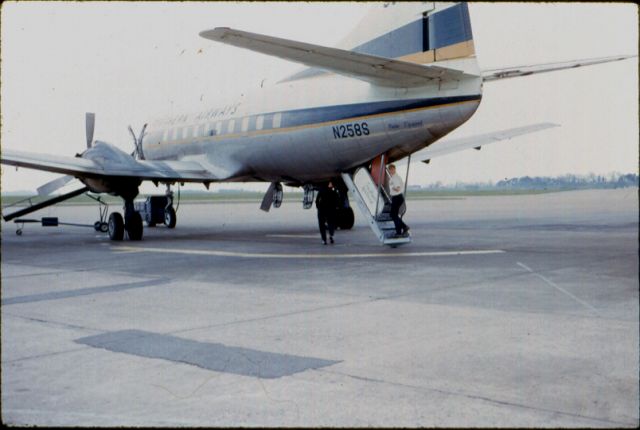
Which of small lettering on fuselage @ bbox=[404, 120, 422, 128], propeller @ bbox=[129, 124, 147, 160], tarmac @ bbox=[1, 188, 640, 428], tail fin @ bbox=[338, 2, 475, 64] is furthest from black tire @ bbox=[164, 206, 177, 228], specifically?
small lettering on fuselage @ bbox=[404, 120, 422, 128]

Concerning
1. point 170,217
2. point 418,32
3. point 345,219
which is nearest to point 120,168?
point 170,217

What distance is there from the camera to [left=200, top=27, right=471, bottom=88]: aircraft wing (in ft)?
36.8

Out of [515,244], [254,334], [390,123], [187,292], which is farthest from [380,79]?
[254,334]

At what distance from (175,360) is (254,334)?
121 cm

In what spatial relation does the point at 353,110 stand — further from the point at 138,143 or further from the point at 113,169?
the point at 138,143

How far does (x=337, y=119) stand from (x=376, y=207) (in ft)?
7.70

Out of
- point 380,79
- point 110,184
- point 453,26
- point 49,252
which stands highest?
point 453,26

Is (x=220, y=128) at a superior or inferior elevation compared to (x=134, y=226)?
superior

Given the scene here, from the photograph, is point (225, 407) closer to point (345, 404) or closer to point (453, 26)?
point (345, 404)

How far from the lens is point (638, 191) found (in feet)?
5.84

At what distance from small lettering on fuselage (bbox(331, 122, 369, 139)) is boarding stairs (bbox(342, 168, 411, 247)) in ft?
3.54

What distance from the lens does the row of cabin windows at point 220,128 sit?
18545mm

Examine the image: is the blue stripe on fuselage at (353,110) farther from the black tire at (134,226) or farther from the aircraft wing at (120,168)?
the black tire at (134,226)

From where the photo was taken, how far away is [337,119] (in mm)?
16172
